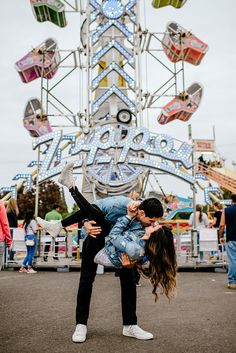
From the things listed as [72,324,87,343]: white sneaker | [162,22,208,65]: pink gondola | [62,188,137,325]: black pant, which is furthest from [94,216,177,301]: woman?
[162,22,208,65]: pink gondola

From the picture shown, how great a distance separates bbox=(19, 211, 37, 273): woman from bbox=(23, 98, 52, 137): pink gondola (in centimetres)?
759

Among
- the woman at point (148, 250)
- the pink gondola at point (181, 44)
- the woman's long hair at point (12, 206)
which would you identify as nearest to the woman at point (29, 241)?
the woman's long hair at point (12, 206)

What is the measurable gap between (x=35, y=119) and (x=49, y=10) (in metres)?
5.47

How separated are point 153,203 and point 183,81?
16018mm

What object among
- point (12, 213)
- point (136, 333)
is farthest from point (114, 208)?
point (12, 213)

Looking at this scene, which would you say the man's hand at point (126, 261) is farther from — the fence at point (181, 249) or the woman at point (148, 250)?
the fence at point (181, 249)

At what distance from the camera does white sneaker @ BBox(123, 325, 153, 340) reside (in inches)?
154

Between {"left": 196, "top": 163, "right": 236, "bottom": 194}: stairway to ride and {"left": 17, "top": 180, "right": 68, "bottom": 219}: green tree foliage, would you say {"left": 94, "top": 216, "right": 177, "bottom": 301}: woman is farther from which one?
{"left": 17, "top": 180, "right": 68, "bottom": 219}: green tree foliage

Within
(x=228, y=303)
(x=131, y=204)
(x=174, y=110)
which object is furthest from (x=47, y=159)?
(x=131, y=204)

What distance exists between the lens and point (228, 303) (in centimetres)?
602

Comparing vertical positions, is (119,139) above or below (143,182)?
above

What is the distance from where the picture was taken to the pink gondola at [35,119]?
18016 mm

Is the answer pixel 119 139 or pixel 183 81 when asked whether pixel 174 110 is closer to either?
pixel 183 81

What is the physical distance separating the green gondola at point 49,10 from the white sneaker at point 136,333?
1806cm
